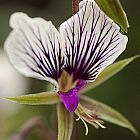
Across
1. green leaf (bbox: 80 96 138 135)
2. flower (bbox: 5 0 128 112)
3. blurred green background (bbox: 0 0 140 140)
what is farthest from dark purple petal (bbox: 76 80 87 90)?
blurred green background (bbox: 0 0 140 140)

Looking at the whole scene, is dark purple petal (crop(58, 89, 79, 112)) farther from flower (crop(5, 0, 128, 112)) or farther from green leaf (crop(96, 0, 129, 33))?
green leaf (crop(96, 0, 129, 33))

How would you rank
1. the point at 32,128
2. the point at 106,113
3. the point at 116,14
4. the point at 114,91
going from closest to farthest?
the point at 116,14
the point at 106,113
the point at 32,128
the point at 114,91

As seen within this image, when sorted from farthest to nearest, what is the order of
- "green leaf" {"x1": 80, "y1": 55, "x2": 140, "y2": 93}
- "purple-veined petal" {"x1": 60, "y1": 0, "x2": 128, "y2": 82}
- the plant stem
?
the plant stem → "green leaf" {"x1": 80, "y1": 55, "x2": 140, "y2": 93} → "purple-veined petal" {"x1": 60, "y1": 0, "x2": 128, "y2": 82}

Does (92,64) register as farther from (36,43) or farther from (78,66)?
(36,43)

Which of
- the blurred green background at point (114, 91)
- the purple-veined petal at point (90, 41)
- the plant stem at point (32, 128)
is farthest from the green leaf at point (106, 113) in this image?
the blurred green background at point (114, 91)

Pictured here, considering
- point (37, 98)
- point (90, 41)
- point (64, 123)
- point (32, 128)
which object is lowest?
point (32, 128)

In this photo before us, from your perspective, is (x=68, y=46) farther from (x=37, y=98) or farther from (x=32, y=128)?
(x=32, y=128)

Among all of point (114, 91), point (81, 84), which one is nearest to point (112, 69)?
point (81, 84)
